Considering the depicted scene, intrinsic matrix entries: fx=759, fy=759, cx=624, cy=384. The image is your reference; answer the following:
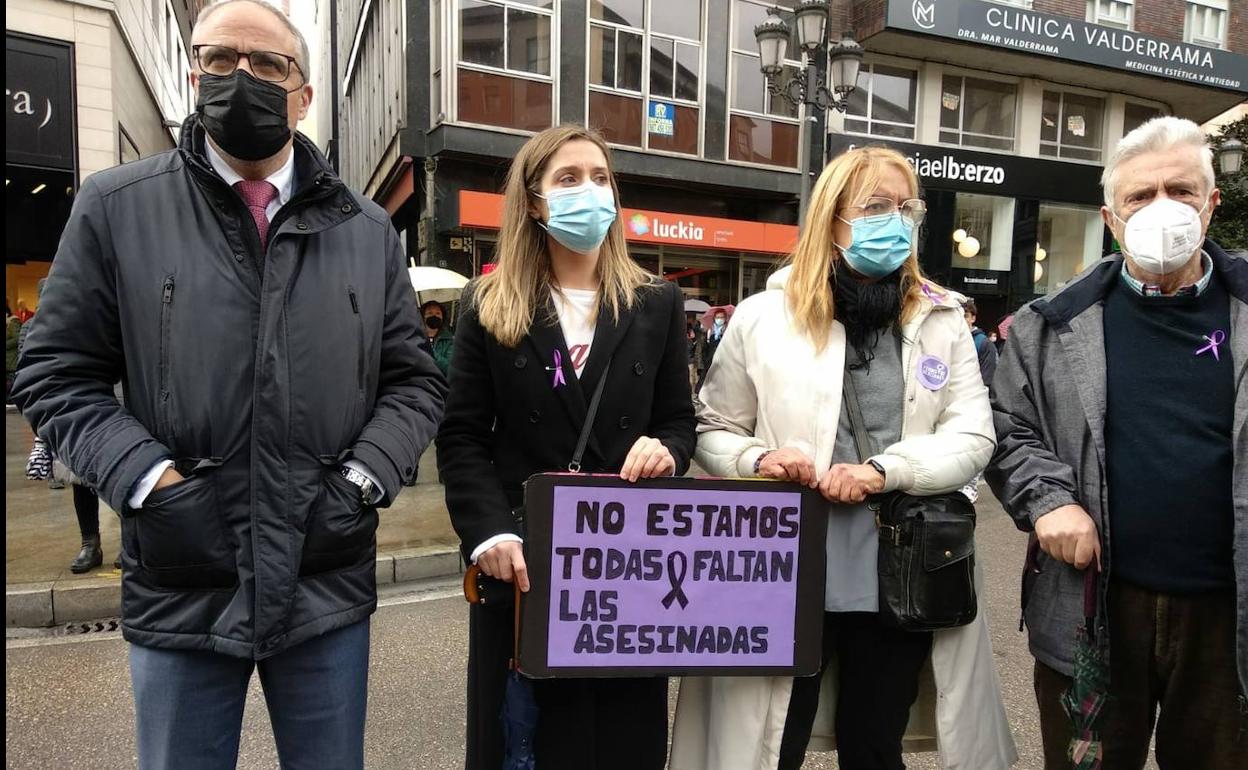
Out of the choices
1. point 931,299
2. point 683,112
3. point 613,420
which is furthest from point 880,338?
point 683,112

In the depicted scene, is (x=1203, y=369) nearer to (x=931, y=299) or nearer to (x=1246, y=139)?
(x=931, y=299)

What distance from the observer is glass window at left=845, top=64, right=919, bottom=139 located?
16453 mm

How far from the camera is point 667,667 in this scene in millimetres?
1924

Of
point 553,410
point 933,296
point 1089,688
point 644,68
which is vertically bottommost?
point 1089,688

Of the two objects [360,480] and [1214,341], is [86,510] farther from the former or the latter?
[1214,341]

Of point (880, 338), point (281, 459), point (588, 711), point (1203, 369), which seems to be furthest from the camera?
point (880, 338)

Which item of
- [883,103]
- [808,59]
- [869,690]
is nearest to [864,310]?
[869,690]

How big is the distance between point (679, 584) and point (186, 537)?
3.69 feet

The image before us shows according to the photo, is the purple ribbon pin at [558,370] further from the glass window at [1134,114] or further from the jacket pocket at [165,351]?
the glass window at [1134,114]

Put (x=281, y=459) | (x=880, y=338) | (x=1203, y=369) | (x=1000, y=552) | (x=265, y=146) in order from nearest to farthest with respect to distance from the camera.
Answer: (x=281, y=459)
(x=265, y=146)
(x=1203, y=369)
(x=880, y=338)
(x=1000, y=552)

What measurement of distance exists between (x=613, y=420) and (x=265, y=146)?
3.42 ft

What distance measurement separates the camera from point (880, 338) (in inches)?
83.6

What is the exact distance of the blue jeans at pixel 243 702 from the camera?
1.58 m

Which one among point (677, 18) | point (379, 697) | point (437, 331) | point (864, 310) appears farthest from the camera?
point (677, 18)
